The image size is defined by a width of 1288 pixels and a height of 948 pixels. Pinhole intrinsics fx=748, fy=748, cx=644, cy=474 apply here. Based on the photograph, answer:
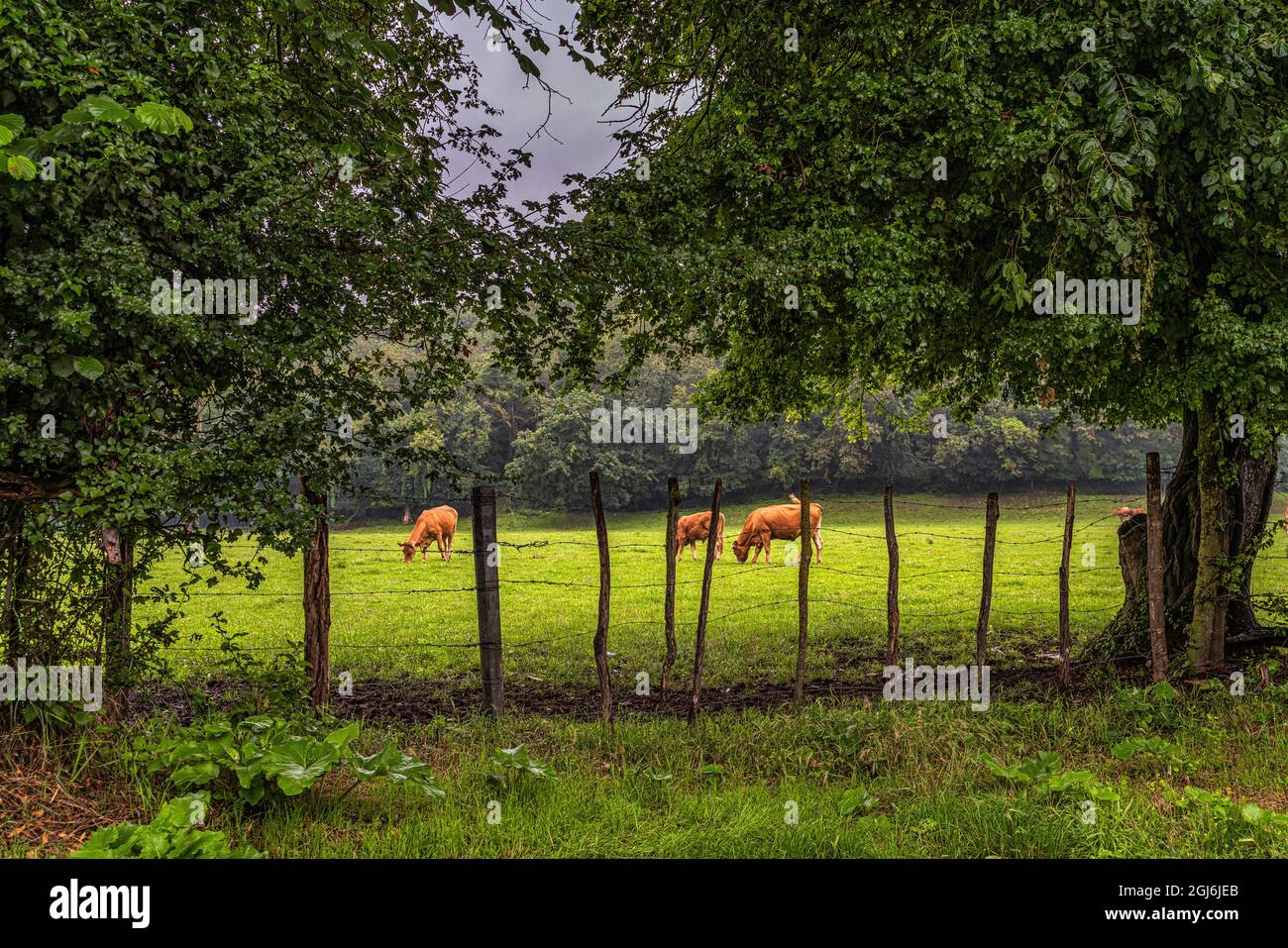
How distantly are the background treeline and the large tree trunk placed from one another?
2568cm

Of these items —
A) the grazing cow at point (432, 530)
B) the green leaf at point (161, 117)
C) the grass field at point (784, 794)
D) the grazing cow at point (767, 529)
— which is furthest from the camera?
the grazing cow at point (432, 530)

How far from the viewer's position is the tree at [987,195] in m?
6.58

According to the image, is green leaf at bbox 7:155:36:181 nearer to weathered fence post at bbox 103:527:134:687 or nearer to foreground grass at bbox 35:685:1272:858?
weathered fence post at bbox 103:527:134:687

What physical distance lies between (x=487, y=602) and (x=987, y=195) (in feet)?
21.0

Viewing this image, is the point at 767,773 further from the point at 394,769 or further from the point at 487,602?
the point at 487,602

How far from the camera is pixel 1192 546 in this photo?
9445 millimetres

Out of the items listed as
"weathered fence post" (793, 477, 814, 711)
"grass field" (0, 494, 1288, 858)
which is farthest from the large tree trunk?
"weathered fence post" (793, 477, 814, 711)

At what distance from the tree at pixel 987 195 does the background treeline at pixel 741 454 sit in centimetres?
2706

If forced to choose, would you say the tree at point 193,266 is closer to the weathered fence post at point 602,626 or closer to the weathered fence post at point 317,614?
the weathered fence post at point 317,614

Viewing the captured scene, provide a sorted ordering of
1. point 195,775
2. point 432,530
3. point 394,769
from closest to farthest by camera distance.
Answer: point 195,775 < point 394,769 < point 432,530

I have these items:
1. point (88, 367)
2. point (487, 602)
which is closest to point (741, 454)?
point (487, 602)

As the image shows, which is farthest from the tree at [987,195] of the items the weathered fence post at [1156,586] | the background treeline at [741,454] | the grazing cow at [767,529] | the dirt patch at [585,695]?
the background treeline at [741,454]

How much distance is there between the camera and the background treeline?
39.2 m
